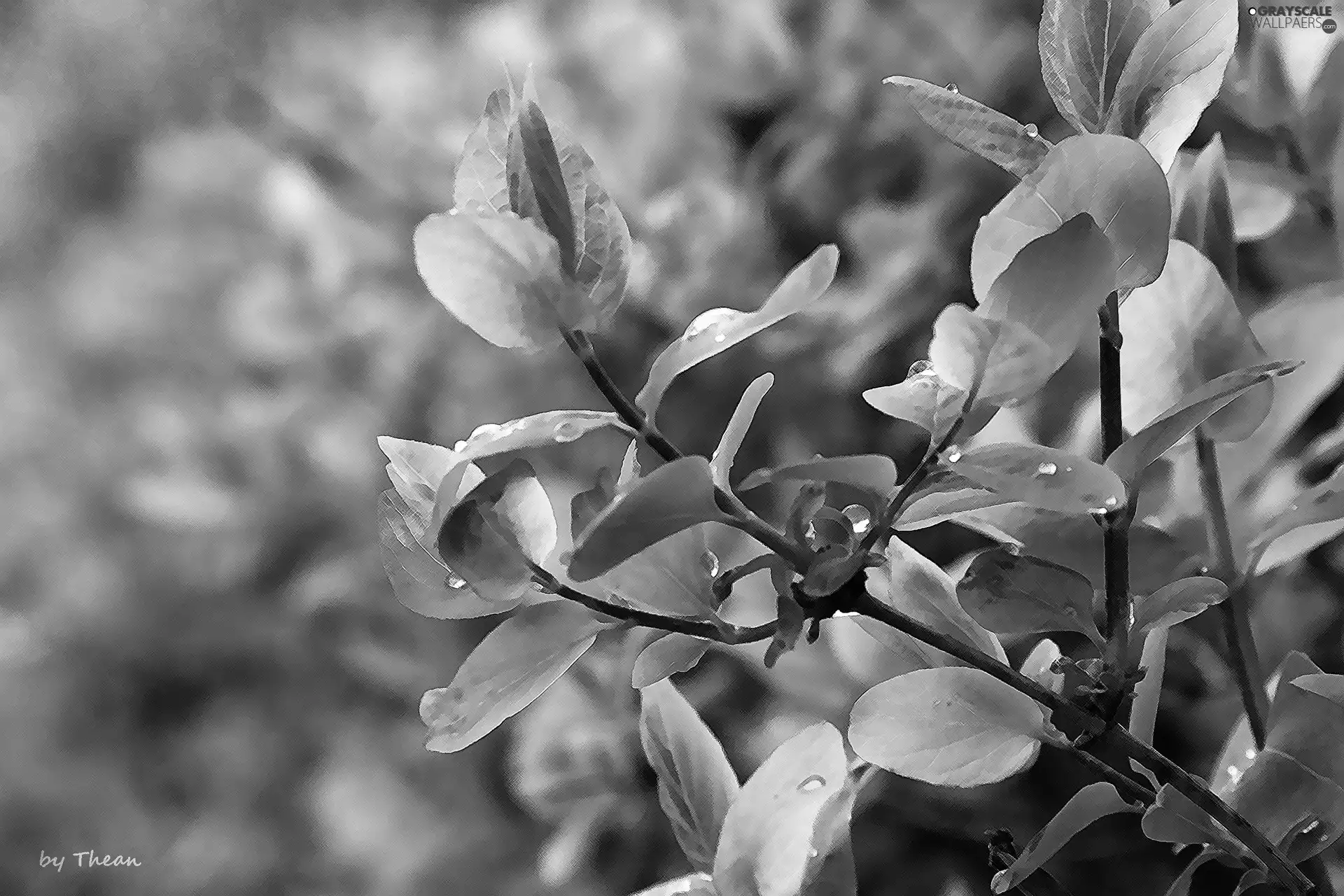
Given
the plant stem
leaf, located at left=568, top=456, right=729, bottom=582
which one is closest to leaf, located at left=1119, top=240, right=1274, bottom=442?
the plant stem

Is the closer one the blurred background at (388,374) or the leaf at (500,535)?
the leaf at (500,535)

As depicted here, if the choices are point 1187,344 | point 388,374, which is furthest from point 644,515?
point 388,374

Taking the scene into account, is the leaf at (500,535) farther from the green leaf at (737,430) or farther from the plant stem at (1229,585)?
the plant stem at (1229,585)

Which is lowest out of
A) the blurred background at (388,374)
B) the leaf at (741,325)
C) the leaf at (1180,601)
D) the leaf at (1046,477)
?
the blurred background at (388,374)

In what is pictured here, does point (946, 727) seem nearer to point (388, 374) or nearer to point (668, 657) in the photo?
point (668, 657)

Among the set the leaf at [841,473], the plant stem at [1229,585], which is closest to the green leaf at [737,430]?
the leaf at [841,473]

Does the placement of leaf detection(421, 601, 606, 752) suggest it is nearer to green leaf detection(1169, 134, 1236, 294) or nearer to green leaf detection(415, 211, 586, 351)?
green leaf detection(415, 211, 586, 351)

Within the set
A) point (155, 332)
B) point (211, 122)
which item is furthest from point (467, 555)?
point (211, 122)
